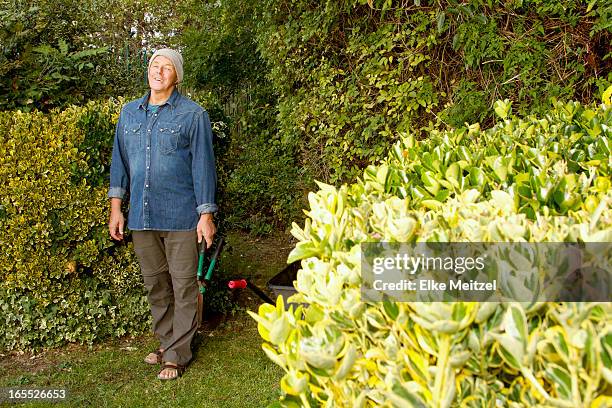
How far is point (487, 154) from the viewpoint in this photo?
8.55 ft

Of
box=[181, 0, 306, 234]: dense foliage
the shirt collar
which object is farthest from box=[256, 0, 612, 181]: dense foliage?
the shirt collar

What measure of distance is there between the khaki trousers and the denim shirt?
11cm

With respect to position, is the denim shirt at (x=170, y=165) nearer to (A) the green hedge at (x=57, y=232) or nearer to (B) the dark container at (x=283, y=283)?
(A) the green hedge at (x=57, y=232)

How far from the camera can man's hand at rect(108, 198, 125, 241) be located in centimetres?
445

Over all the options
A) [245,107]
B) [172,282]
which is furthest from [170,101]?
[245,107]

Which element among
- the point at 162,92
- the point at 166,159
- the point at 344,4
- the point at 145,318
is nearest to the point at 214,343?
the point at 145,318

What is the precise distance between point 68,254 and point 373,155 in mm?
2908

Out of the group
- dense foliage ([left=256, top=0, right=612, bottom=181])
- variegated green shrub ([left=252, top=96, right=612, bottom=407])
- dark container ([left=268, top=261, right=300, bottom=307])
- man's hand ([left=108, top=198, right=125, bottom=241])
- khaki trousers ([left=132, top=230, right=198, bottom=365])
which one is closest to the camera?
→ variegated green shrub ([left=252, top=96, right=612, bottom=407])

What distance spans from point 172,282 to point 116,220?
1.88 feet

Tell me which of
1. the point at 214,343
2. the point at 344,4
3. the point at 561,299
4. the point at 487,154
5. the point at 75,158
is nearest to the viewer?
the point at 561,299

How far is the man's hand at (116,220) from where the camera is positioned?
4.45 metres

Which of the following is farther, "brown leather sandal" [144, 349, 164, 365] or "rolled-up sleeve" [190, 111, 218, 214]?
"brown leather sandal" [144, 349, 164, 365]

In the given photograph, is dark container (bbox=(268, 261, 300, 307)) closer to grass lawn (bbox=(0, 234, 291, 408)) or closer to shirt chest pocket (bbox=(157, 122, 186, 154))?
grass lawn (bbox=(0, 234, 291, 408))

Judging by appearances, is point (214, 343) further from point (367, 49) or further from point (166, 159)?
point (367, 49)
